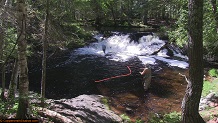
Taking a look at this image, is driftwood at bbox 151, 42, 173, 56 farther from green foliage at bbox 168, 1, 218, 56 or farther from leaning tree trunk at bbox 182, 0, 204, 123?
leaning tree trunk at bbox 182, 0, 204, 123

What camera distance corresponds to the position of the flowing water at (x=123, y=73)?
13.6 meters

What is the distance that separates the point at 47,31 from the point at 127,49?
17.8 meters

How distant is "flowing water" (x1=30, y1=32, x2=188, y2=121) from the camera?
13.6m

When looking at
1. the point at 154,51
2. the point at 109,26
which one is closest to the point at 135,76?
the point at 154,51

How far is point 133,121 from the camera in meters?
11.1

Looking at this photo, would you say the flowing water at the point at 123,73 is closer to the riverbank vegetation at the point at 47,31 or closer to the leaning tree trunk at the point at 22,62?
the riverbank vegetation at the point at 47,31

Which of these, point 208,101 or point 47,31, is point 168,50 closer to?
point 208,101

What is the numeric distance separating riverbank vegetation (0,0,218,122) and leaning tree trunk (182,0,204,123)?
0.99 feet

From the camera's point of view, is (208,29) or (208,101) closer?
(208,101)

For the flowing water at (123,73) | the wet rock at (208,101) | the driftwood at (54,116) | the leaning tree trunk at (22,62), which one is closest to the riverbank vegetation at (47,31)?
the leaning tree trunk at (22,62)

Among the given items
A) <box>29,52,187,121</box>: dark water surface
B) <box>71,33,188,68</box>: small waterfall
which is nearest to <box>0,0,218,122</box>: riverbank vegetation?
<box>71,33,188,68</box>: small waterfall

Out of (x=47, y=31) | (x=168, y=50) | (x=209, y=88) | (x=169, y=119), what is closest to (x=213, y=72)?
(x=209, y=88)

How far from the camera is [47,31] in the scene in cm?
1113

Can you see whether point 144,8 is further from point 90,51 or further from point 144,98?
point 144,98
